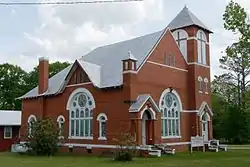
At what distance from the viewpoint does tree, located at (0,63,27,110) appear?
73.6 meters

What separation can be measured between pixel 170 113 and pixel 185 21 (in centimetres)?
951

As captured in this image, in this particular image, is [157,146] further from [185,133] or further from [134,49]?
[134,49]

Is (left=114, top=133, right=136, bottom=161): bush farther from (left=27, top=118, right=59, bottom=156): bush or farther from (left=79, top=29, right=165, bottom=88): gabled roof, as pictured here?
(left=27, top=118, right=59, bottom=156): bush

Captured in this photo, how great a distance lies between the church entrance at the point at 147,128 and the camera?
3098 cm

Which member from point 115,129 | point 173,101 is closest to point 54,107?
point 115,129

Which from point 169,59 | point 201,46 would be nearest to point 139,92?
point 169,59

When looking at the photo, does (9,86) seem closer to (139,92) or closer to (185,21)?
(185,21)

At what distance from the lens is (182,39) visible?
122 ft

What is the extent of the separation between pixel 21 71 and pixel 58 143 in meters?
46.5

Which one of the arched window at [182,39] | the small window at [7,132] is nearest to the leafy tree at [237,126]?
the arched window at [182,39]

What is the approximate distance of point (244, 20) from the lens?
14.7 meters

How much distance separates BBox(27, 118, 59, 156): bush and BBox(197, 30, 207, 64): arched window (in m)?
15.6

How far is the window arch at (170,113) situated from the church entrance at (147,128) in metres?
1.81

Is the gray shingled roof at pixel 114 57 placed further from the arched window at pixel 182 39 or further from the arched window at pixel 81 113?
the arched window at pixel 81 113
